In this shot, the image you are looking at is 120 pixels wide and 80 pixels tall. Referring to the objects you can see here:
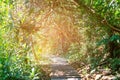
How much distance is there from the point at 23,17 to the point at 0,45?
1.95 metres

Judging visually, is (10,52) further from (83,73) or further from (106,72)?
(83,73)

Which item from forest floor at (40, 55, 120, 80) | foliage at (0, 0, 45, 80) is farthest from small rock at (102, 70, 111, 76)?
foliage at (0, 0, 45, 80)

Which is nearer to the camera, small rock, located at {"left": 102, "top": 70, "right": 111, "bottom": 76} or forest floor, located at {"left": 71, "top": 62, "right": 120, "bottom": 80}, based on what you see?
forest floor, located at {"left": 71, "top": 62, "right": 120, "bottom": 80}

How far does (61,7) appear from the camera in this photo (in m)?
9.42

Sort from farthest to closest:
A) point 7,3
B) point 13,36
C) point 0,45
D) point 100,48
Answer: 1. point 100,48
2. point 13,36
3. point 7,3
4. point 0,45

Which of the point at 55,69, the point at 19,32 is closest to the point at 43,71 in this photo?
A: the point at 55,69

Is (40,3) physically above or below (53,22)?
above

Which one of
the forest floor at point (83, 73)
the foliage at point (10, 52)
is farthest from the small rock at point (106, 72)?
the foliage at point (10, 52)

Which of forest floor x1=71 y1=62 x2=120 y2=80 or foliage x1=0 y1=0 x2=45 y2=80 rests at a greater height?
foliage x1=0 y1=0 x2=45 y2=80

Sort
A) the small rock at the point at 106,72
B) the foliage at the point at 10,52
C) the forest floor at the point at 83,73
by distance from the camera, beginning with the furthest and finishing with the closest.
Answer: the small rock at the point at 106,72
the forest floor at the point at 83,73
the foliage at the point at 10,52

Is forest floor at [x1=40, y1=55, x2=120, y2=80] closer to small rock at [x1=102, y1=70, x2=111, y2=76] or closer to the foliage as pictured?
small rock at [x1=102, y1=70, x2=111, y2=76]

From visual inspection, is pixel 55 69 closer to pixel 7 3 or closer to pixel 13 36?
pixel 13 36

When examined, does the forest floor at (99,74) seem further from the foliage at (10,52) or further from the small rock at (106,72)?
the foliage at (10,52)

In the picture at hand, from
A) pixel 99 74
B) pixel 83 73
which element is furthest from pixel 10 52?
pixel 83 73
